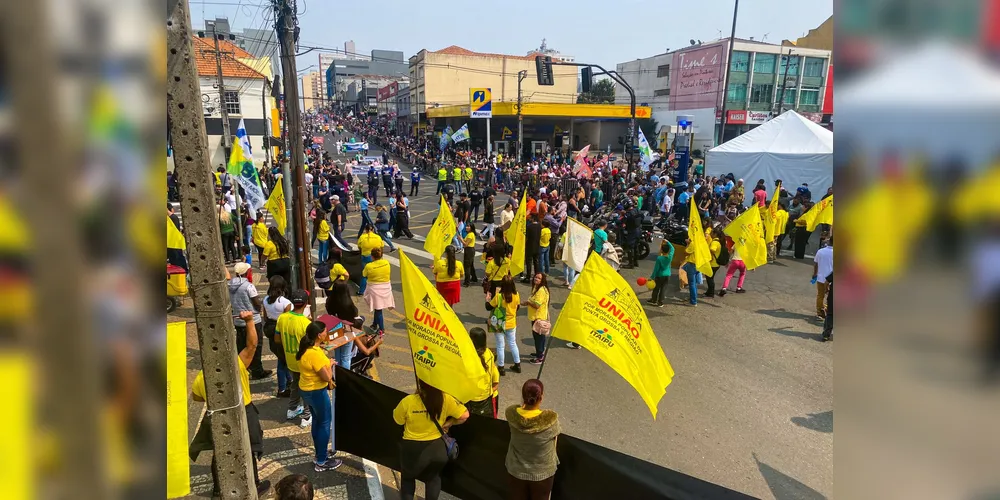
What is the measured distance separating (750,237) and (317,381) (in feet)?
27.7

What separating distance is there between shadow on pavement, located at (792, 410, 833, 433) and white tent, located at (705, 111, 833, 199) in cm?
1313

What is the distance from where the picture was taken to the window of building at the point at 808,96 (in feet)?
164

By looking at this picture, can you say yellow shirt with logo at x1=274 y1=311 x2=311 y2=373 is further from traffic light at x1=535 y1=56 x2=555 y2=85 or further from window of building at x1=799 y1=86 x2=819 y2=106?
window of building at x1=799 y1=86 x2=819 y2=106

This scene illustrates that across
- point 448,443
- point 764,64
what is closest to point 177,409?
point 448,443

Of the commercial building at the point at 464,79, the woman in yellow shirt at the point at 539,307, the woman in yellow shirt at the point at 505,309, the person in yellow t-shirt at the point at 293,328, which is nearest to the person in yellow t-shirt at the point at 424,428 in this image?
the person in yellow t-shirt at the point at 293,328

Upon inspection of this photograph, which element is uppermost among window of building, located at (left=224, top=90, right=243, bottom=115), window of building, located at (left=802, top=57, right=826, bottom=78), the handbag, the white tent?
window of building, located at (left=802, top=57, right=826, bottom=78)

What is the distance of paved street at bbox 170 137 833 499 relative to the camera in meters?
5.62

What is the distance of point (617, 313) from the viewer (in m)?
5.02

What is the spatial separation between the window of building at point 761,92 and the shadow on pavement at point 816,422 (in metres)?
49.9

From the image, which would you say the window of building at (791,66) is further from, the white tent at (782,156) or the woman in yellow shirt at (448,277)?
the woman in yellow shirt at (448,277)

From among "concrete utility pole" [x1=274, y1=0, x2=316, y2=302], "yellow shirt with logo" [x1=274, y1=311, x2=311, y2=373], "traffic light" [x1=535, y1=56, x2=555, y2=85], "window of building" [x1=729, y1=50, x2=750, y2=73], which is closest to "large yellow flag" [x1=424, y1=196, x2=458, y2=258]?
"concrete utility pole" [x1=274, y1=0, x2=316, y2=302]
